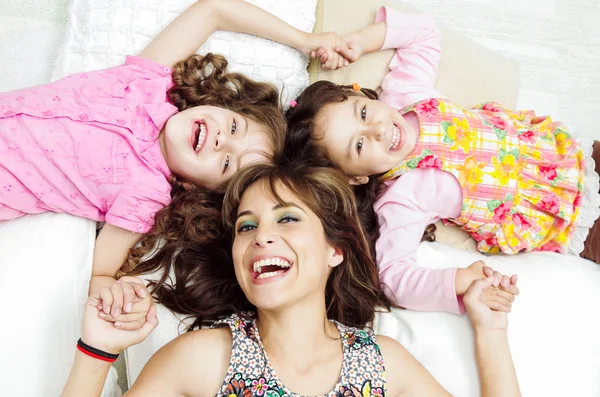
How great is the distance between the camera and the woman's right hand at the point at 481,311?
1.25 meters

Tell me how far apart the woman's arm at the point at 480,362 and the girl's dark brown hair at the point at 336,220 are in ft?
0.43

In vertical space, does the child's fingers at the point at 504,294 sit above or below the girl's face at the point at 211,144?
below

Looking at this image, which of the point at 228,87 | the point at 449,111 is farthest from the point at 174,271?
the point at 449,111

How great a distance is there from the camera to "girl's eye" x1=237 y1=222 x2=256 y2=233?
1.16 meters

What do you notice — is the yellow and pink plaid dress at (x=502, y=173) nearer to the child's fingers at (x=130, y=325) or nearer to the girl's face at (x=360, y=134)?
the girl's face at (x=360, y=134)

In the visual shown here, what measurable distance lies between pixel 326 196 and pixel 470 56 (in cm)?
81

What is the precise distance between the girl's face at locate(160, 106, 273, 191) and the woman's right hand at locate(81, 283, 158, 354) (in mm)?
415

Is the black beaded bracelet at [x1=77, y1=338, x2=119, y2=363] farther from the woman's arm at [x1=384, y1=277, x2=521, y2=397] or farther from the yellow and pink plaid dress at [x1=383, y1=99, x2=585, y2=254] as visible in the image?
the yellow and pink plaid dress at [x1=383, y1=99, x2=585, y2=254]

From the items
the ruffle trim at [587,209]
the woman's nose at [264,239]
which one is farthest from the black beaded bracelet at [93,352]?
the ruffle trim at [587,209]

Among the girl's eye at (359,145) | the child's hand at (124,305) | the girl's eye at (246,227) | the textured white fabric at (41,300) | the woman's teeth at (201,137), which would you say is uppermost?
the girl's eye at (359,145)

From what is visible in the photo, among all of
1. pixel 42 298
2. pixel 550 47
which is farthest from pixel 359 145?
pixel 550 47

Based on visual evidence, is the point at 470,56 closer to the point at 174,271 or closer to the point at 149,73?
the point at 149,73

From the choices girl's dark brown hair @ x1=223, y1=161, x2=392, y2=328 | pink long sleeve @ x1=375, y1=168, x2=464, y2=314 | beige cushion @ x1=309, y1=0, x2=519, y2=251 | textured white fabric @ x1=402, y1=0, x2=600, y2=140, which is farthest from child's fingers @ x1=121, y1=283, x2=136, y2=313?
textured white fabric @ x1=402, y1=0, x2=600, y2=140

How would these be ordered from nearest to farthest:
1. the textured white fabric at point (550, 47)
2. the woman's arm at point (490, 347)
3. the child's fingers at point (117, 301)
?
the child's fingers at point (117, 301)
the woman's arm at point (490, 347)
the textured white fabric at point (550, 47)
